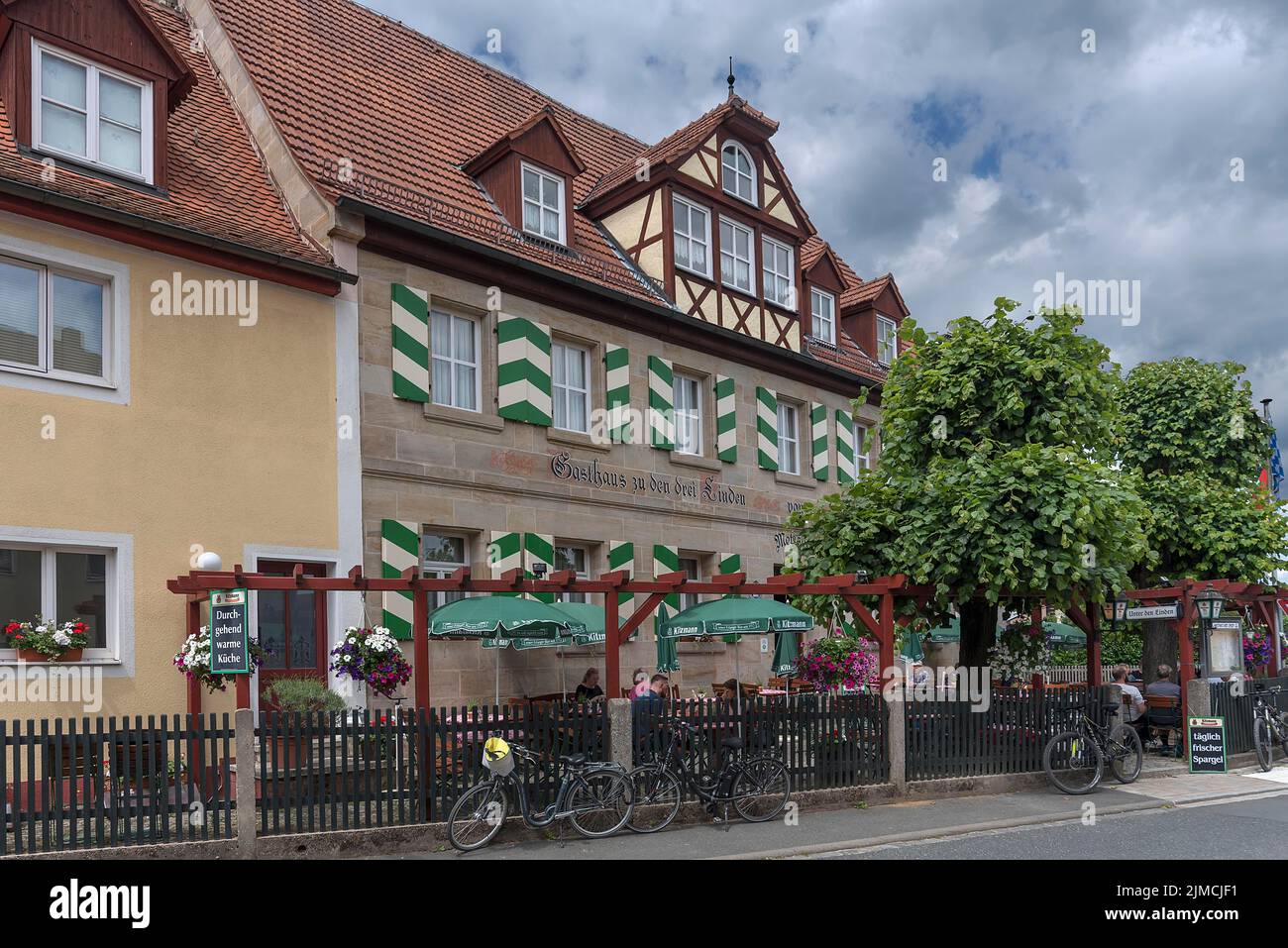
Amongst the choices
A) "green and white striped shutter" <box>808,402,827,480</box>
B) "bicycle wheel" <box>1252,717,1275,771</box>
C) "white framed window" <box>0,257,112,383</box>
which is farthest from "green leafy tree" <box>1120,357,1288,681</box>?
"white framed window" <box>0,257,112,383</box>

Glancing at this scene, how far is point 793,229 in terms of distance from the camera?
76.1 ft

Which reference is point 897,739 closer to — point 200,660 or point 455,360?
point 200,660

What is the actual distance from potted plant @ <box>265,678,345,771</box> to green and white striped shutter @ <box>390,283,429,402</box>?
385cm

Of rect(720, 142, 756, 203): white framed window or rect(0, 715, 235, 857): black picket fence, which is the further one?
rect(720, 142, 756, 203): white framed window

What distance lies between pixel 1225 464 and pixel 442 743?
19.0 metres

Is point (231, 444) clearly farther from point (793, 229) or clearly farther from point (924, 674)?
point (793, 229)

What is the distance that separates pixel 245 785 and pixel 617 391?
1016cm

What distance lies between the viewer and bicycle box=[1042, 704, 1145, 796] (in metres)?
14.4

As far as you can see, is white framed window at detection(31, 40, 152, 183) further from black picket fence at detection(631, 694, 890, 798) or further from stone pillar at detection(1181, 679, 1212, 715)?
stone pillar at detection(1181, 679, 1212, 715)

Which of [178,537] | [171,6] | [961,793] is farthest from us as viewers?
[171,6]

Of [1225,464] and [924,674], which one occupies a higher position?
[1225,464]

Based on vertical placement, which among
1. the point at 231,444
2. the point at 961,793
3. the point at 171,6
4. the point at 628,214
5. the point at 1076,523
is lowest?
the point at 961,793

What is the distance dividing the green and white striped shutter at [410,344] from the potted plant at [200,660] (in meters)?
4.32

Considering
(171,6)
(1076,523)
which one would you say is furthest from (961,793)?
(171,6)
